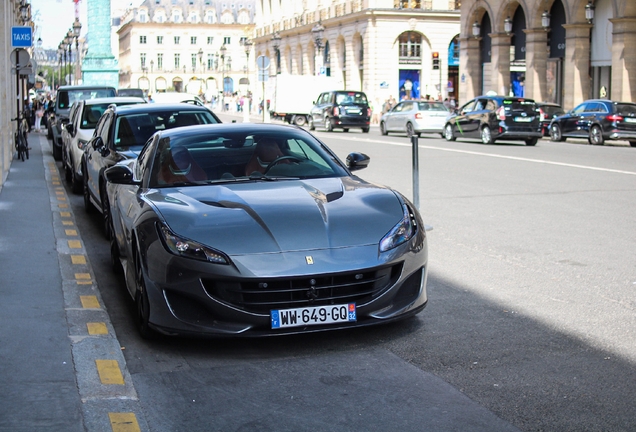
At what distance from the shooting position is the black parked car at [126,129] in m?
11.2

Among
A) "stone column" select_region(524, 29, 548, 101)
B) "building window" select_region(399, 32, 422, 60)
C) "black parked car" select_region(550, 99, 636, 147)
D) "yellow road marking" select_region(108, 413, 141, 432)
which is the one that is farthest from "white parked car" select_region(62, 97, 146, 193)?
"building window" select_region(399, 32, 422, 60)

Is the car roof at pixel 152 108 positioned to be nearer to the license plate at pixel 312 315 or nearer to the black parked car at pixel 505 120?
the license plate at pixel 312 315

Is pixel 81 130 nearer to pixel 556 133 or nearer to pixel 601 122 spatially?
pixel 601 122

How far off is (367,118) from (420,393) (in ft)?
124

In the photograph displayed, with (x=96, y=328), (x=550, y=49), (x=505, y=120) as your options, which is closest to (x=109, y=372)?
(x=96, y=328)

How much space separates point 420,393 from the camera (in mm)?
4805

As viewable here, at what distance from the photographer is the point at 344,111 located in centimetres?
4162

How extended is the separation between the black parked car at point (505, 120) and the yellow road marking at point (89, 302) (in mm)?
24075

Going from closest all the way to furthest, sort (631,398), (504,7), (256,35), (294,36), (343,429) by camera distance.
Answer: (343,429) < (631,398) < (504,7) < (294,36) < (256,35)

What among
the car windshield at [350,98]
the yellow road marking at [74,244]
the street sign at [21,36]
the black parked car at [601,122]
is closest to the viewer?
the yellow road marking at [74,244]

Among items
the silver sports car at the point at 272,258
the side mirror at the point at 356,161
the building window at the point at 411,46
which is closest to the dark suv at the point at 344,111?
the building window at the point at 411,46

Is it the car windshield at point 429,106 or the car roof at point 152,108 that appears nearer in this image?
the car roof at point 152,108

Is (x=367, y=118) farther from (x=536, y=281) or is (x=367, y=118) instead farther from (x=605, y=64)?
(x=536, y=281)

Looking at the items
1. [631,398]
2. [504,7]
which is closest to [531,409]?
[631,398]
